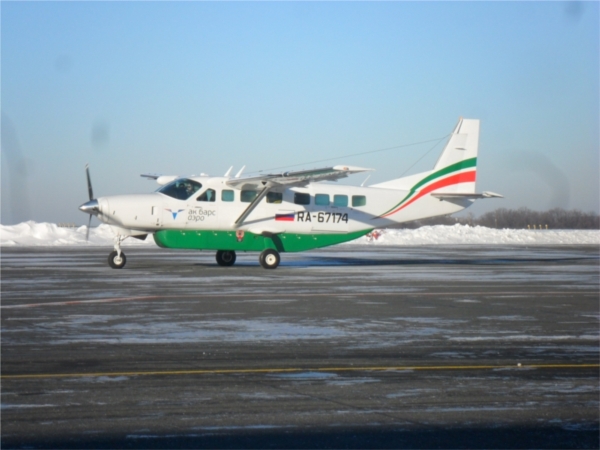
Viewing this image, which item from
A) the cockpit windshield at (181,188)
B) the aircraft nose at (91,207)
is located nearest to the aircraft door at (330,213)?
the cockpit windshield at (181,188)

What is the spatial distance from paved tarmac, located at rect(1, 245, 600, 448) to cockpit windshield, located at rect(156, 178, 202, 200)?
309 inches

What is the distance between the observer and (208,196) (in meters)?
24.0

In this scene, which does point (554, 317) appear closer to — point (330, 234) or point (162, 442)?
point (162, 442)

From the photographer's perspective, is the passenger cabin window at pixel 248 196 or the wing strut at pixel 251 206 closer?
the wing strut at pixel 251 206

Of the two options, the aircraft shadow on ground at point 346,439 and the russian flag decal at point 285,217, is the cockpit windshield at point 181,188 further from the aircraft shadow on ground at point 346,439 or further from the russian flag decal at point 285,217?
the aircraft shadow on ground at point 346,439

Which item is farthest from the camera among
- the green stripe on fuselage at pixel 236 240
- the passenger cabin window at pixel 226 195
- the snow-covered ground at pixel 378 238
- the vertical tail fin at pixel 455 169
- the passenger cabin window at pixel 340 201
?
the snow-covered ground at pixel 378 238

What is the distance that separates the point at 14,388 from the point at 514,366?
499 cm

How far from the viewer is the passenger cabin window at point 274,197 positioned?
80.6 ft

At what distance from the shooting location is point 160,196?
2353cm

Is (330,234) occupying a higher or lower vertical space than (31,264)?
higher

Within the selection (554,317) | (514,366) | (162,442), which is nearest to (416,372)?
(514,366)

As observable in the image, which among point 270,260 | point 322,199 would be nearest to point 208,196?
point 270,260

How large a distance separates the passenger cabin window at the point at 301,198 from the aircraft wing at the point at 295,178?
623mm

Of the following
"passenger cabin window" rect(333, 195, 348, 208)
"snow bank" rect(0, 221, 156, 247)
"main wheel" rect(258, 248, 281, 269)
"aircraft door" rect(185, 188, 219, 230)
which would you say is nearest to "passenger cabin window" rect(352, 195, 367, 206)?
"passenger cabin window" rect(333, 195, 348, 208)
